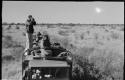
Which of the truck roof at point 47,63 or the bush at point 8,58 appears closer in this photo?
the truck roof at point 47,63

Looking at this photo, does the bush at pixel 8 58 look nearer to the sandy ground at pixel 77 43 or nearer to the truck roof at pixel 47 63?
the sandy ground at pixel 77 43

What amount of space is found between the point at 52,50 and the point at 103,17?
12.8 feet

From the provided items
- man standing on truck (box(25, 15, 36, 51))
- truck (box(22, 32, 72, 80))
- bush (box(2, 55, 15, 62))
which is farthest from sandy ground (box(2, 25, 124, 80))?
truck (box(22, 32, 72, 80))

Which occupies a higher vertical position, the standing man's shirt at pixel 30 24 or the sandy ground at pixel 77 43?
the standing man's shirt at pixel 30 24

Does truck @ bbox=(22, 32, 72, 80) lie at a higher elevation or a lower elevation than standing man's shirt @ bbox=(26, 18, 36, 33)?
lower

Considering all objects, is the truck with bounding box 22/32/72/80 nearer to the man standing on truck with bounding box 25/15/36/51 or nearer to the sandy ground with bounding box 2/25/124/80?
the man standing on truck with bounding box 25/15/36/51

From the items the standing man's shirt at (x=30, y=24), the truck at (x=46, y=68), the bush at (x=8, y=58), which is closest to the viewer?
the truck at (x=46, y=68)

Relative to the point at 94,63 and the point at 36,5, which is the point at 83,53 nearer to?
the point at 94,63

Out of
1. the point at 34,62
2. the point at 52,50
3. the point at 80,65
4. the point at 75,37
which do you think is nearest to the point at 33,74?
the point at 34,62

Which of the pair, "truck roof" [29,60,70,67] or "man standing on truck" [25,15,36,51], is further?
"man standing on truck" [25,15,36,51]

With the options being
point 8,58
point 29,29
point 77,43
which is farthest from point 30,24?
point 77,43

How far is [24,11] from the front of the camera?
12.0m

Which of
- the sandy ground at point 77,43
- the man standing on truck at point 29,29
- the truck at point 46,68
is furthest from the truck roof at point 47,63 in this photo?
the sandy ground at point 77,43

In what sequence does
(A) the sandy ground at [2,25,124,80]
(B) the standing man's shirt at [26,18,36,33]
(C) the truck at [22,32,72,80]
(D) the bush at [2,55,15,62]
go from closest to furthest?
(C) the truck at [22,32,72,80] → (B) the standing man's shirt at [26,18,36,33] → (A) the sandy ground at [2,25,124,80] → (D) the bush at [2,55,15,62]
